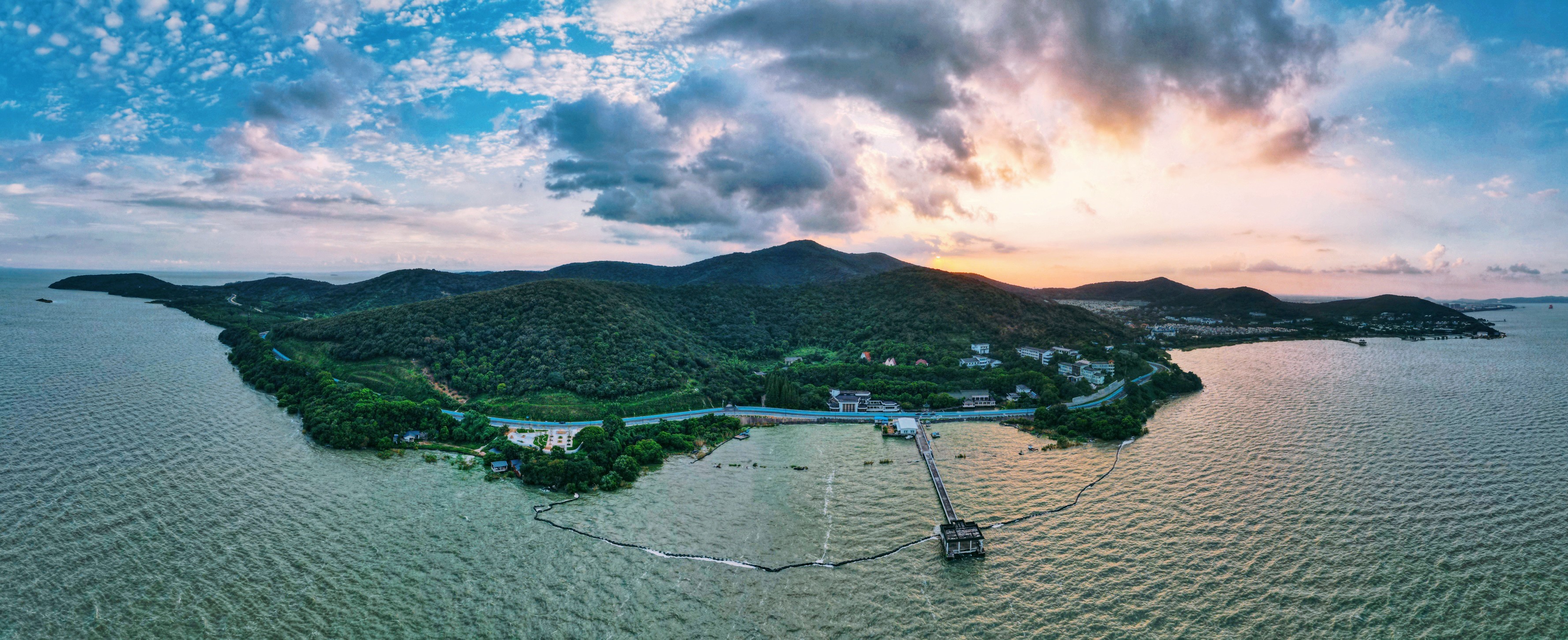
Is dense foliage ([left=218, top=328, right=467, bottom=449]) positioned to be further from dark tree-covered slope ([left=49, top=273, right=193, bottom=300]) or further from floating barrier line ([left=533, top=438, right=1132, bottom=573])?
dark tree-covered slope ([left=49, top=273, right=193, bottom=300])

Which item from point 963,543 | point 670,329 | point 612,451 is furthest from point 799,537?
point 670,329

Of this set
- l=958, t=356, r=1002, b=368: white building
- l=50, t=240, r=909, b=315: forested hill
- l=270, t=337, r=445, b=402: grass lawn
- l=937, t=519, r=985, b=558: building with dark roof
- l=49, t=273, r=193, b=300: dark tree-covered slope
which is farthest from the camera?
l=49, t=273, r=193, b=300: dark tree-covered slope

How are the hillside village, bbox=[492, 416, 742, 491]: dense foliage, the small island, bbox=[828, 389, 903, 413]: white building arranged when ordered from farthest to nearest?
the hillside village < bbox=[828, 389, 903, 413]: white building < the small island < bbox=[492, 416, 742, 491]: dense foliage

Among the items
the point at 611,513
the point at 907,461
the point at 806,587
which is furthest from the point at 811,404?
the point at 806,587

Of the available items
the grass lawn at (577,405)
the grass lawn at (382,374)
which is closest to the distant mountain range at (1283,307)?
the grass lawn at (577,405)

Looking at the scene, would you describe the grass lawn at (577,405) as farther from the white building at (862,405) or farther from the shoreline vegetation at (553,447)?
the white building at (862,405)

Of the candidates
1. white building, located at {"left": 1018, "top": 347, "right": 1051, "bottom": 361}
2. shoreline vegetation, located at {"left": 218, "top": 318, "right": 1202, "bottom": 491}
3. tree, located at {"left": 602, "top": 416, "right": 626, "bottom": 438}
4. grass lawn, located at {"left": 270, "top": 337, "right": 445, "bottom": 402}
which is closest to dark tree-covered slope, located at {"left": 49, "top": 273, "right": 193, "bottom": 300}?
grass lawn, located at {"left": 270, "top": 337, "right": 445, "bottom": 402}

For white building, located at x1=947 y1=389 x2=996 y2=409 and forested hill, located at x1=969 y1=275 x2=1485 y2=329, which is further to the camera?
forested hill, located at x1=969 y1=275 x2=1485 y2=329
